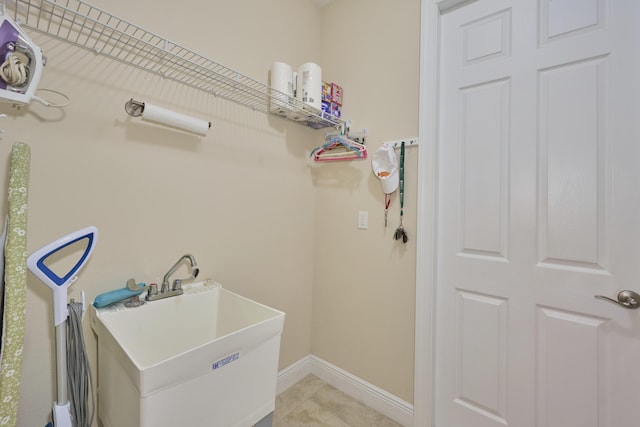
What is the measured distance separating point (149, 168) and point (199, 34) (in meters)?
0.76

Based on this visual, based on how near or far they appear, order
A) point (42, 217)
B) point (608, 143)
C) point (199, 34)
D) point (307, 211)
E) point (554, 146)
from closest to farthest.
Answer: point (42, 217) → point (608, 143) → point (554, 146) → point (199, 34) → point (307, 211)

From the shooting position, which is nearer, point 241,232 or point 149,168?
point 149,168

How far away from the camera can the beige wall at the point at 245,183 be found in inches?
41.0

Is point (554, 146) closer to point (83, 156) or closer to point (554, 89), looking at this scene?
point (554, 89)

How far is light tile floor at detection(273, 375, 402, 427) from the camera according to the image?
160cm

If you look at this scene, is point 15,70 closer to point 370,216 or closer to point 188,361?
point 188,361

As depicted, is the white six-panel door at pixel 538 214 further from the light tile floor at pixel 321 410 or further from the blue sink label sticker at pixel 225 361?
the blue sink label sticker at pixel 225 361

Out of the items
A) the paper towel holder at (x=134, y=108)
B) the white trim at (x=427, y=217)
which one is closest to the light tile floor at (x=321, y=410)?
the white trim at (x=427, y=217)

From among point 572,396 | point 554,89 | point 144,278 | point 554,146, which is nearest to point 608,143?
point 554,146

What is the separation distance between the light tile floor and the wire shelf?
184 centimetres

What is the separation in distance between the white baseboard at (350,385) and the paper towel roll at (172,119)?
63.7 inches

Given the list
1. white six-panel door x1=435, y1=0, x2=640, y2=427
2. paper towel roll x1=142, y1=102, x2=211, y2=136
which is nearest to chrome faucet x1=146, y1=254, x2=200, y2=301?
paper towel roll x1=142, y1=102, x2=211, y2=136

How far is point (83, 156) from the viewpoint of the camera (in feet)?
3.57

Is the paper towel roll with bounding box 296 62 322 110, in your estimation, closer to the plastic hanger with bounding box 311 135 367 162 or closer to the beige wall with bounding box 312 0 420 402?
the plastic hanger with bounding box 311 135 367 162
